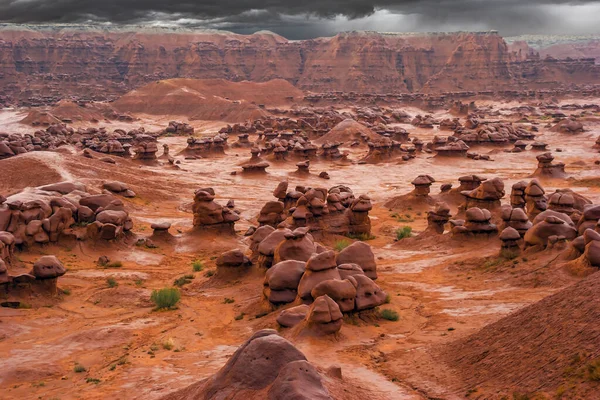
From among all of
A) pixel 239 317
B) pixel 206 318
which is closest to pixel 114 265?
pixel 206 318

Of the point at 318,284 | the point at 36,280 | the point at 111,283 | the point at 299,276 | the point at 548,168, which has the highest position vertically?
the point at 318,284

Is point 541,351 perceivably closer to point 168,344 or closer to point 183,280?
point 168,344

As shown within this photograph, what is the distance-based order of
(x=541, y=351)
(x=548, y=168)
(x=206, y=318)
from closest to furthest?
(x=541, y=351) → (x=206, y=318) → (x=548, y=168)

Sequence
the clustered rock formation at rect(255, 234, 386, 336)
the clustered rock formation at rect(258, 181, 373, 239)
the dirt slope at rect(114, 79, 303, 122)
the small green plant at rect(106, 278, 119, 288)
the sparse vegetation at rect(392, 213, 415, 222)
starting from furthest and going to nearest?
the dirt slope at rect(114, 79, 303, 122) < the sparse vegetation at rect(392, 213, 415, 222) < the clustered rock formation at rect(258, 181, 373, 239) < the small green plant at rect(106, 278, 119, 288) < the clustered rock formation at rect(255, 234, 386, 336)

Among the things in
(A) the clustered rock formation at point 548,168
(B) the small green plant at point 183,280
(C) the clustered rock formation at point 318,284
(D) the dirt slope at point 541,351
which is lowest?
(A) the clustered rock formation at point 548,168

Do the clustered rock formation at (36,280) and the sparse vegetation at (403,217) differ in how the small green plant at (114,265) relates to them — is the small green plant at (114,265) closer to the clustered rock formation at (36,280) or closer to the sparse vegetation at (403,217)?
the clustered rock formation at (36,280)

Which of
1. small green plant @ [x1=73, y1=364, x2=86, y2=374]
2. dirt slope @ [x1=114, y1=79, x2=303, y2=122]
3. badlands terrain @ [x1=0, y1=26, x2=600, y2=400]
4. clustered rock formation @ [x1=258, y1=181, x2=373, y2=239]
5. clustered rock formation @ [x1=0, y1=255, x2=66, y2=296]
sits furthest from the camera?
dirt slope @ [x1=114, y1=79, x2=303, y2=122]

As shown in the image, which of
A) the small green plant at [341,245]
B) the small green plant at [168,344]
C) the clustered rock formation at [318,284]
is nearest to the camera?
the clustered rock formation at [318,284]

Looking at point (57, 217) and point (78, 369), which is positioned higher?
point (57, 217)

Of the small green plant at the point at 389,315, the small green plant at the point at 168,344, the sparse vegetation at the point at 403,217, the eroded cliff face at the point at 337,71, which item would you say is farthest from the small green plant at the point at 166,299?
the eroded cliff face at the point at 337,71

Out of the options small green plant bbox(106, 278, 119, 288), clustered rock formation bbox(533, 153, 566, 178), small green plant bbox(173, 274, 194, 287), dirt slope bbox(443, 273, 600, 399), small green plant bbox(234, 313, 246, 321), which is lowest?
clustered rock formation bbox(533, 153, 566, 178)

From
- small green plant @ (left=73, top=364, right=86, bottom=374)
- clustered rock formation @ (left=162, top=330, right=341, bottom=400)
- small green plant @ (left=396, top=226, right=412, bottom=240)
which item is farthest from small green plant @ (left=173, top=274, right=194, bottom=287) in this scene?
clustered rock formation @ (left=162, top=330, right=341, bottom=400)

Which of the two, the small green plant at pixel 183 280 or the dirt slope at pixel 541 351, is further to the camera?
the small green plant at pixel 183 280

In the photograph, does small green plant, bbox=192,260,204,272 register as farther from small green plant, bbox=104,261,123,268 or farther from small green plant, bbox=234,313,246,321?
small green plant, bbox=234,313,246,321
